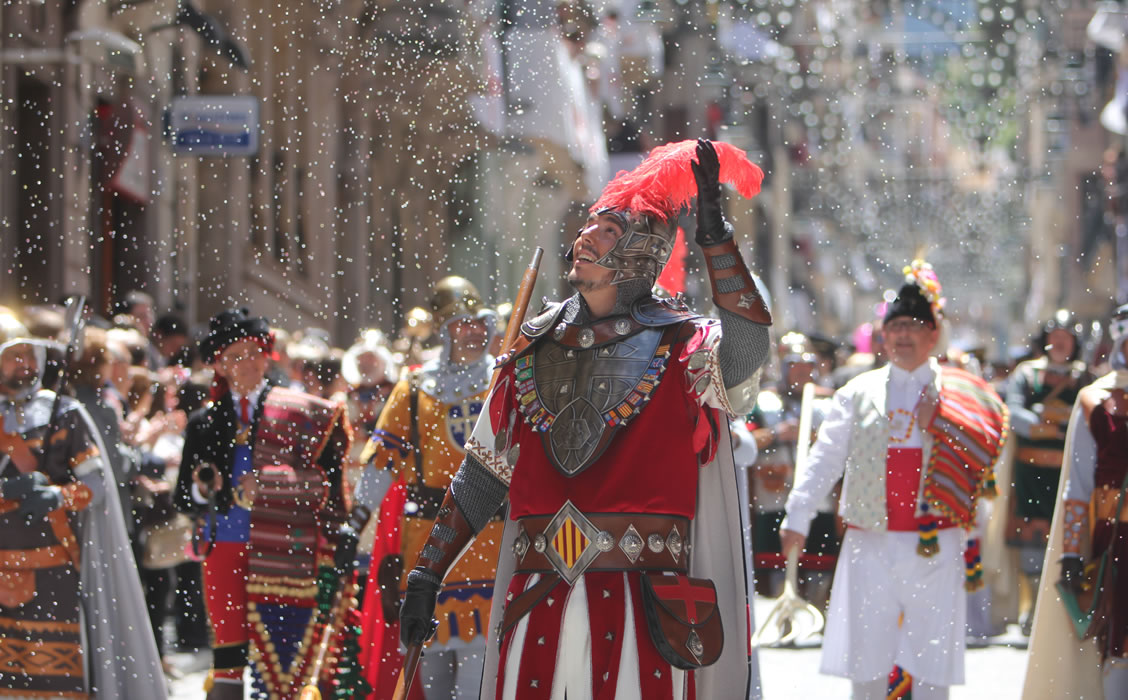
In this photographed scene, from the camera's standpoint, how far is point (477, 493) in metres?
4.55

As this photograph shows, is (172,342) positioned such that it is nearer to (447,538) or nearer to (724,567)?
(447,538)

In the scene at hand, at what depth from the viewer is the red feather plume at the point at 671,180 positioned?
4250 mm

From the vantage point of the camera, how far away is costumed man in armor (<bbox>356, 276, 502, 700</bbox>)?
6582mm

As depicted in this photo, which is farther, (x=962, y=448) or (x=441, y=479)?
(x=962, y=448)

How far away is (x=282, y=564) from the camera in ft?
22.3

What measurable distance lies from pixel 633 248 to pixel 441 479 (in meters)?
2.63

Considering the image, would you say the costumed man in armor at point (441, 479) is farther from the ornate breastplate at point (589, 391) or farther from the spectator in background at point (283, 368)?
the spectator in background at point (283, 368)

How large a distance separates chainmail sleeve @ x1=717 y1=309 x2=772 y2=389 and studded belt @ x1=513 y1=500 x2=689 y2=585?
0.40 m

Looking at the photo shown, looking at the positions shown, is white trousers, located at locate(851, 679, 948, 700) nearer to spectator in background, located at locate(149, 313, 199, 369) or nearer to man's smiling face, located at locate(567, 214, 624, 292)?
man's smiling face, located at locate(567, 214, 624, 292)

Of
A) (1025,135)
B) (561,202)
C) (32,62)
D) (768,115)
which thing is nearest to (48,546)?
(32,62)

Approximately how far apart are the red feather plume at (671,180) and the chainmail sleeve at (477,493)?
2.73 ft

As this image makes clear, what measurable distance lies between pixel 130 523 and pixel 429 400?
2.38m

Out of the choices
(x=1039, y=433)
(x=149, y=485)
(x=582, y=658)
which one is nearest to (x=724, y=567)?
(x=582, y=658)

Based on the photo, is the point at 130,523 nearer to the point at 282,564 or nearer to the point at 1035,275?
the point at 282,564
